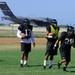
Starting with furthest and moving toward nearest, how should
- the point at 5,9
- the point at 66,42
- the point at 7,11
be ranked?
the point at 7,11
the point at 5,9
the point at 66,42

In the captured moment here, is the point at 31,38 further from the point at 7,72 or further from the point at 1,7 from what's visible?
the point at 1,7

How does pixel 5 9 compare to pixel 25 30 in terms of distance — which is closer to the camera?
pixel 25 30

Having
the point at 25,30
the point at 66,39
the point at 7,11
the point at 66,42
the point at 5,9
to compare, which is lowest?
the point at 7,11

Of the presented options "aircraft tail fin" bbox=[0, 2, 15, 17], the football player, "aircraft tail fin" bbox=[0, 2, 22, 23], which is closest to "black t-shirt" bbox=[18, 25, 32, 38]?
the football player

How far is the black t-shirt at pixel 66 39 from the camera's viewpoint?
Result: 14.8 m

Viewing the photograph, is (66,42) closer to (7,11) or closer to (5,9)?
(5,9)

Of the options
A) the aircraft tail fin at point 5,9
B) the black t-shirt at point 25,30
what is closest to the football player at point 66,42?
the black t-shirt at point 25,30

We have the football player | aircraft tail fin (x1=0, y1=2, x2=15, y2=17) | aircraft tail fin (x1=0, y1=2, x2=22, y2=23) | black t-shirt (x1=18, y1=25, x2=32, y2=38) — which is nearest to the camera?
the football player

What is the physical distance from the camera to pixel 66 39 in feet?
48.7

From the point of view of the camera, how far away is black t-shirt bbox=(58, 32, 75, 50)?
48.5 feet

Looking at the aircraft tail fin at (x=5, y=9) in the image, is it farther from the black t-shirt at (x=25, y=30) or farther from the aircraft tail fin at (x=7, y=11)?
the black t-shirt at (x=25, y=30)

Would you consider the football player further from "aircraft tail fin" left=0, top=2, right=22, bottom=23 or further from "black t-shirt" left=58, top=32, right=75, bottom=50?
"aircraft tail fin" left=0, top=2, right=22, bottom=23

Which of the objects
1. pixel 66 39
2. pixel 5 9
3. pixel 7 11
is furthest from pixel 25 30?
pixel 7 11

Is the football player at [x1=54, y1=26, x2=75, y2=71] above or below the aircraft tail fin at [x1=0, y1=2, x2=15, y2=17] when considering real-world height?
above
